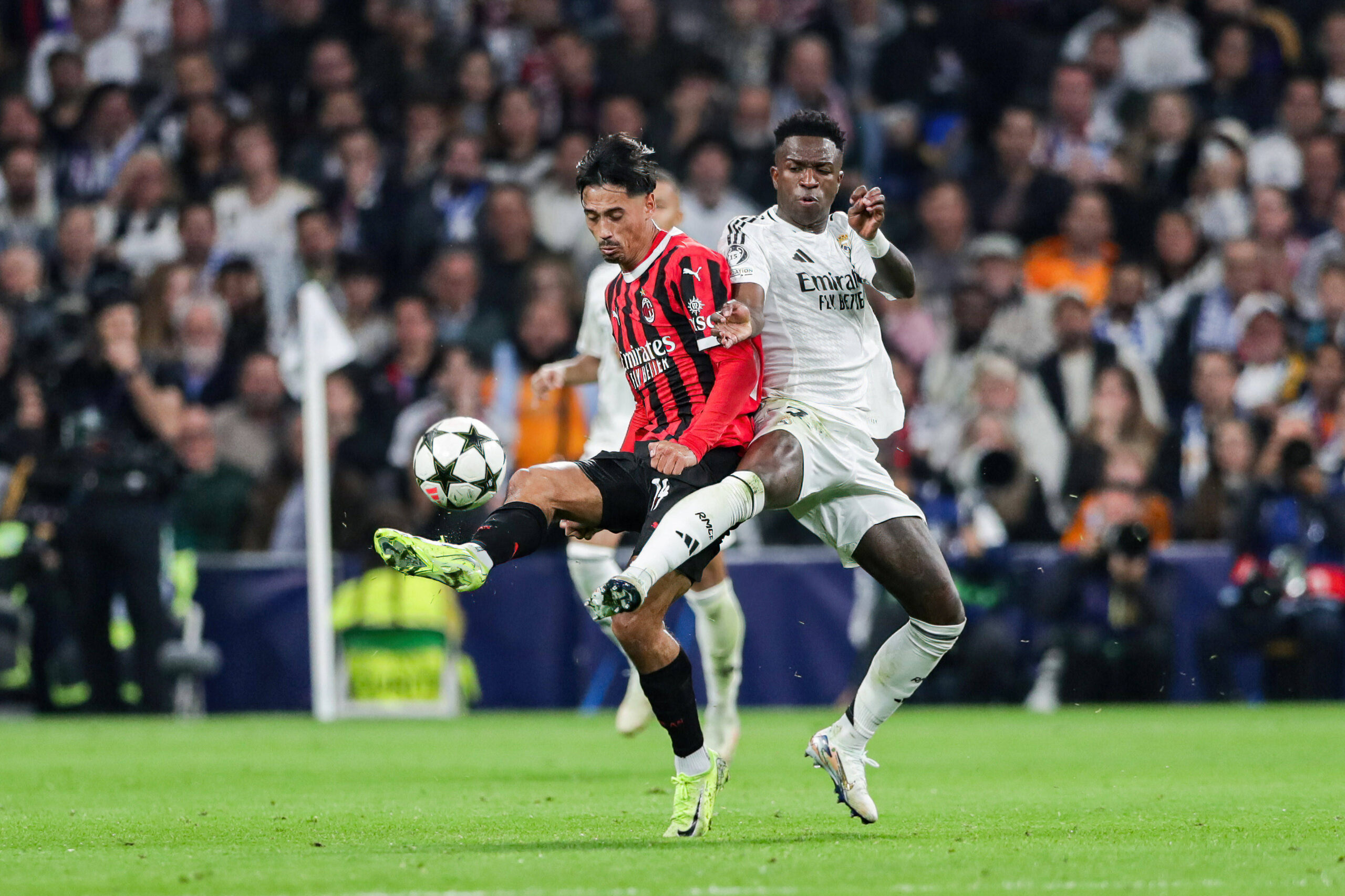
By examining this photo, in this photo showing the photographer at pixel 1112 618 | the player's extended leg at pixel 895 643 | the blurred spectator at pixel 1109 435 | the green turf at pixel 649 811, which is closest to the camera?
the green turf at pixel 649 811

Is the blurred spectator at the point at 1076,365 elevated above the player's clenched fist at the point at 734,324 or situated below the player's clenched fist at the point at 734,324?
below

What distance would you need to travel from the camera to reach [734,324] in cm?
681

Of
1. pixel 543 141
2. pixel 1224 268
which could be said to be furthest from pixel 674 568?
pixel 543 141

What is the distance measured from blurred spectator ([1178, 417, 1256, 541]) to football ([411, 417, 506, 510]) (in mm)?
8444

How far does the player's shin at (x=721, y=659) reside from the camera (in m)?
9.84

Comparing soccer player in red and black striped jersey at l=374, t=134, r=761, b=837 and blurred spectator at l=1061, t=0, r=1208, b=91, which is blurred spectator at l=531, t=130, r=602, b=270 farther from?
soccer player in red and black striped jersey at l=374, t=134, r=761, b=837

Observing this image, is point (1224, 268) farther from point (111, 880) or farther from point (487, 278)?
point (111, 880)

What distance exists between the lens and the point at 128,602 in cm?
1466

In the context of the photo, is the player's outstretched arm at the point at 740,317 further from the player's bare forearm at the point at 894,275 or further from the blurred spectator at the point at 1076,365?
the blurred spectator at the point at 1076,365

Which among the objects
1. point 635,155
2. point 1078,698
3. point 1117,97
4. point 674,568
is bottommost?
point 1078,698

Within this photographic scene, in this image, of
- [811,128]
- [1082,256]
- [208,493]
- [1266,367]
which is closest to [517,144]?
[208,493]

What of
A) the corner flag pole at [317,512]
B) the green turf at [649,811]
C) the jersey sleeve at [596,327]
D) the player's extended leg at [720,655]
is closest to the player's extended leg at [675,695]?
the green turf at [649,811]

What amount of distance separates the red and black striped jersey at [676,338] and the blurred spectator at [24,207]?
11.6 meters

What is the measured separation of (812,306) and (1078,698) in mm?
7555
